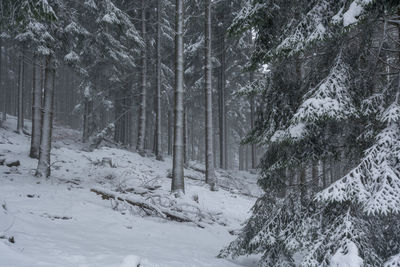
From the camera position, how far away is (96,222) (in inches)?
274

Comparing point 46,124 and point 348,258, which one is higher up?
point 46,124

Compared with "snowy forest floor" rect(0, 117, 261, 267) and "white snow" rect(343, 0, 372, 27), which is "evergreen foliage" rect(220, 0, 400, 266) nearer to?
"white snow" rect(343, 0, 372, 27)

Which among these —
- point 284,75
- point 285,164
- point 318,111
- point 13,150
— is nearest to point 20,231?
point 285,164

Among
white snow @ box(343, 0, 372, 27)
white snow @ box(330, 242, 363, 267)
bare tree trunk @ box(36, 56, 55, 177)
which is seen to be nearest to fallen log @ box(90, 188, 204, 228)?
bare tree trunk @ box(36, 56, 55, 177)

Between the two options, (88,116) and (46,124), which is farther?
(88,116)

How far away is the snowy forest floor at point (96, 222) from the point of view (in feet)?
14.0

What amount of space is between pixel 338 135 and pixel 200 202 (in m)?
6.33

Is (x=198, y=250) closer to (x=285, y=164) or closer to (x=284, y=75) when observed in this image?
(x=285, y=164)

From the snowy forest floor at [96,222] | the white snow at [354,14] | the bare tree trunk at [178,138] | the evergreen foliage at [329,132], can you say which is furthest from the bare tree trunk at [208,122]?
the white snow at [354,14]

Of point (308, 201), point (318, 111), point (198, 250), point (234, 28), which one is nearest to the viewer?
point (318, 111)

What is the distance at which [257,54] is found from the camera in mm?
5871

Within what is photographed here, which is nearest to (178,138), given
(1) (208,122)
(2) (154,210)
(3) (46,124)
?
(2) (154,210)

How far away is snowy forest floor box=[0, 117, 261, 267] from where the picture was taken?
4.27 m

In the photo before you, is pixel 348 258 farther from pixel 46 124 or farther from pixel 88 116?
pixel 88 116
